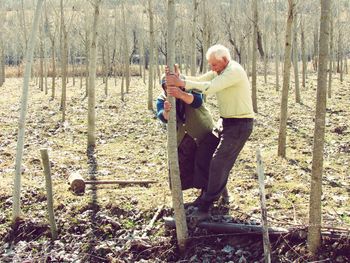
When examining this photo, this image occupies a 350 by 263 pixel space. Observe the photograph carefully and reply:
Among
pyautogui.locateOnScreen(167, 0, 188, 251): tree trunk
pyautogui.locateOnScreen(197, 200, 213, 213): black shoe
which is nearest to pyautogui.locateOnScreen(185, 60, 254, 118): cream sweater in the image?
pyautogui.locateOnScreen(167, 0, 188, 251): tree trunk

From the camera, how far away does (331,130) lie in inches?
426

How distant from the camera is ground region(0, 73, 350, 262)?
5.12 metres

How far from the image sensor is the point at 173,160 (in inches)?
192

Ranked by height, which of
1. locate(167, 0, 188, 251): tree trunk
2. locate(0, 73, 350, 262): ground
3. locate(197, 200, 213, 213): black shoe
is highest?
locate(167, 0, 188, 251): tree trunk

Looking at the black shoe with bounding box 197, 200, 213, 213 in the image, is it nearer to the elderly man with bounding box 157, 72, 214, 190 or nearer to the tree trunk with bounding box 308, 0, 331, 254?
the elderly man with bounding box 157, 72, 214, 190

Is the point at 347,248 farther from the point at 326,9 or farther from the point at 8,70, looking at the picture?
the point at 8,70

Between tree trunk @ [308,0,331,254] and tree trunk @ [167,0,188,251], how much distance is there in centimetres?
139

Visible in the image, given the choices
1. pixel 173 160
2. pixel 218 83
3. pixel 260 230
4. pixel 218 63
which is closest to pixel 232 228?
pixel 260 230

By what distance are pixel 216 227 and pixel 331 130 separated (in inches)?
259

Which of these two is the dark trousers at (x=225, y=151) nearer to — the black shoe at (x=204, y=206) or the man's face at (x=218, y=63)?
the black shoe at (x=204, y=206)

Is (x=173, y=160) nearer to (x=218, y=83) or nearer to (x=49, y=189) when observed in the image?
(x=218, y=83)

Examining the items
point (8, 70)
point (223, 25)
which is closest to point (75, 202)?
point (223, 25)

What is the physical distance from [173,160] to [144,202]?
165 cm

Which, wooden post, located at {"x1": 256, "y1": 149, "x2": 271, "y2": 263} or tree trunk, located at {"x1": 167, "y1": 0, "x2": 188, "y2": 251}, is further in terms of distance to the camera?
tree trunk, located at {"x1": 167, "y1": 0, "x2": 188, "y2": 251}
